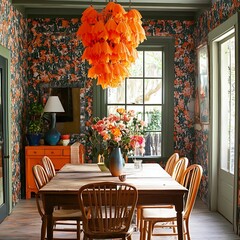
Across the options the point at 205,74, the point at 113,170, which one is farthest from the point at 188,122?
the point at 113,170

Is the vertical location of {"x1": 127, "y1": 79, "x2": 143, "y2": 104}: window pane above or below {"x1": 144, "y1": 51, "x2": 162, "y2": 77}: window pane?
below

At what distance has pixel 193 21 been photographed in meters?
7.72

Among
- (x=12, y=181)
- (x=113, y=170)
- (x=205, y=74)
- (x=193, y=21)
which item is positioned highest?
(x=193, y=21)

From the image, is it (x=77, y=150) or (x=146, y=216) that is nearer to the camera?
(x=146, y=216)

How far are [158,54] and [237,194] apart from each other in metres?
3.35

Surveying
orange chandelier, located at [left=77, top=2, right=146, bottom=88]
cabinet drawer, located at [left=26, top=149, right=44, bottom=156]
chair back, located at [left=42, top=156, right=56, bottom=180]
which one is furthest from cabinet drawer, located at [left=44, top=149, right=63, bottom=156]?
orange chandelier, located at [left=77, top=2, right=146, bottom=88]

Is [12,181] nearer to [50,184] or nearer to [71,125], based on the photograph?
[71,125]

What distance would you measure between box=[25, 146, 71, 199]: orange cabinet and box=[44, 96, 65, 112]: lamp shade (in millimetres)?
623

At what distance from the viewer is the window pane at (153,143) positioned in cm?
786

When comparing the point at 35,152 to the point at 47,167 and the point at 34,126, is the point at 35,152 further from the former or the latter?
the point at 47,167

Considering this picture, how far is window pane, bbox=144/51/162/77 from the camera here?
7797 mm

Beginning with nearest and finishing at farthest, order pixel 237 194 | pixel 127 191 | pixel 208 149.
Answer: pixel 127 191 → pixel 237 194 → pixel 208 149

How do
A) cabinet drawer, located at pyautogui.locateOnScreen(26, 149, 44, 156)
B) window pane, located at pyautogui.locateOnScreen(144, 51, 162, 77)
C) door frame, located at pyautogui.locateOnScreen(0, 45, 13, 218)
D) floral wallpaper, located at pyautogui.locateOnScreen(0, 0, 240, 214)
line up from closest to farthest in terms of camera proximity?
door frame, located at pyautogui.locateOnScreen(0, 45, 13, 218) < cabinet drawer, located at pyautogui.locateOnScreen(26, 149, 44, 156) < floral wallpaper, located at pyautogui.locateOnScreen(0, 0, 240, 214) < window pane, located at pyautogui.locateOnScreen(144, 51, 162, 77)

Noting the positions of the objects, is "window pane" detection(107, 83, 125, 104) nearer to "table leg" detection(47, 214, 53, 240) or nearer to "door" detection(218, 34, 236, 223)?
"door" detection(218, 34, 236, 223)
